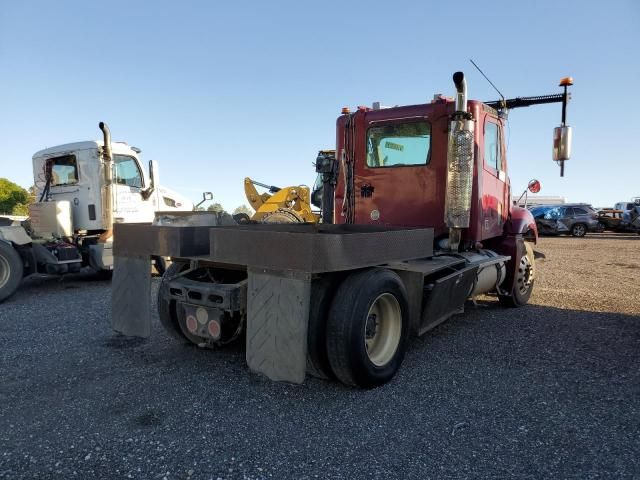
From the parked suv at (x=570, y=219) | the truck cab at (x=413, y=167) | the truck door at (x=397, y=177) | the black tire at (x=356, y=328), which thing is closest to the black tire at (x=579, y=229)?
the parked suv at (x=570, y=219)

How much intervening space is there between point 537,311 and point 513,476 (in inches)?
179

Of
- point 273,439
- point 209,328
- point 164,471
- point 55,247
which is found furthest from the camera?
point 55,247

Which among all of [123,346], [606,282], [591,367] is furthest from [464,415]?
[606,282]

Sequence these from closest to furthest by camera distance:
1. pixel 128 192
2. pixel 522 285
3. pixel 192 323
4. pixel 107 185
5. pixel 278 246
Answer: pixel 278 246
pixel 192 323
pixel 522 285
pixel 107 185
pixel 128 192

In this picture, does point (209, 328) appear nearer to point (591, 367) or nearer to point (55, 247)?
point (591, 367)

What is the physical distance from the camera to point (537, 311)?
650 centimetres

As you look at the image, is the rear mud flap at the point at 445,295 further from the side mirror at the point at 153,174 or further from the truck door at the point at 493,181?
the side mirror at the point at 153,174

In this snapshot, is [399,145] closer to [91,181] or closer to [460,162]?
[460,162]

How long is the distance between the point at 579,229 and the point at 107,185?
906 inches

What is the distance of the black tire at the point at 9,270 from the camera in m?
7.22

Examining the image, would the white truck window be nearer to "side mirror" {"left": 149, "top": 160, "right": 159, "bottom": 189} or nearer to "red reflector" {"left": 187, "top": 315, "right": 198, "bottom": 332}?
"side mirror" {"left": 149, "top": 160, "right": 159, "bottom": 189}

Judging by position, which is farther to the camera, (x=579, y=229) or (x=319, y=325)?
(x=579, y=229)

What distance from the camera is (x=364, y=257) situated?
133 inches

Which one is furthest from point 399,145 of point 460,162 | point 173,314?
point 173,314
